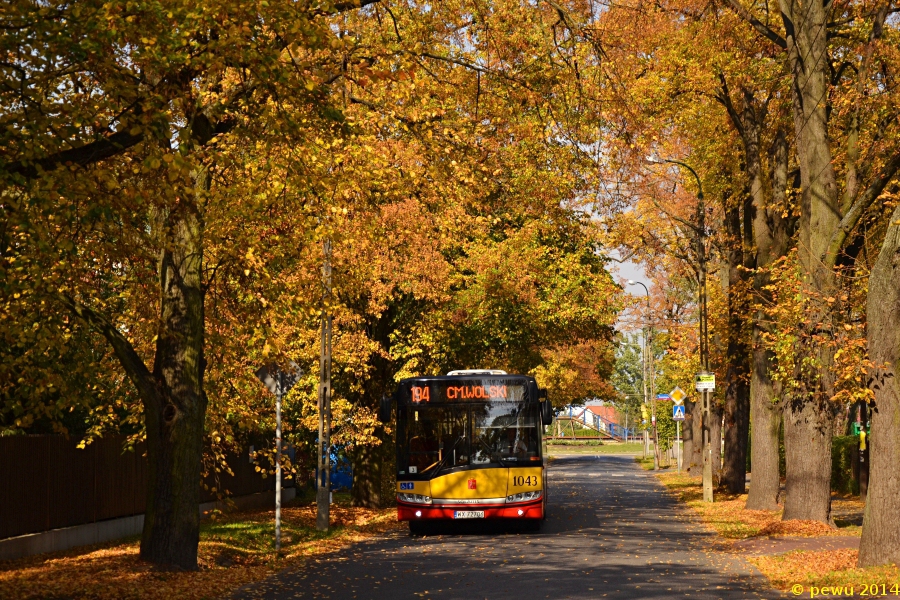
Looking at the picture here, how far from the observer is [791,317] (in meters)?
20.0

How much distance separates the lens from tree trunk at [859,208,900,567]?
1421 centimetres

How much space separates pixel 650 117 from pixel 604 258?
29.7ft

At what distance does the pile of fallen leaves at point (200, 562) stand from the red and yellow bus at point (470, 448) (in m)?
1.76

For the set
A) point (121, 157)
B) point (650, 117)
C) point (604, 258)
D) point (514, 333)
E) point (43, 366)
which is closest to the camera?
point (121, 157)

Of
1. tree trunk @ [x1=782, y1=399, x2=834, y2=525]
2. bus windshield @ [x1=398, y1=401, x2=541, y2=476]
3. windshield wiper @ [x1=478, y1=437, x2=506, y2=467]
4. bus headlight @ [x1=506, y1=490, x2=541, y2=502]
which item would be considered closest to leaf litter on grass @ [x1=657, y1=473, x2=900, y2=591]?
tree trunk @ [x1=782, y1=399, x2=834, y2=525]

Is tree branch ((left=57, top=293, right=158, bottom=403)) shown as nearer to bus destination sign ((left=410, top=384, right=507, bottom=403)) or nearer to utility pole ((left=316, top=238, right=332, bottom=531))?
utility pole ((left=316, top=238, right=332, bottom=531))

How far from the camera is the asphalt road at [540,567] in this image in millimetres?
13648

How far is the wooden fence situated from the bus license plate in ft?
23.0

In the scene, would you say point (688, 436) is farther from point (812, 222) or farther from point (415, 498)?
point (812, 222)

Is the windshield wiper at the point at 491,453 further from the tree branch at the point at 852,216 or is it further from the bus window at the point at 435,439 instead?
the tree branch at the point at 852,216

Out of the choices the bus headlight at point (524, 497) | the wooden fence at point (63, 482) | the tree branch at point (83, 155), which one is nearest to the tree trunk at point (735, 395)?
the bus headlight at point (524, 497)

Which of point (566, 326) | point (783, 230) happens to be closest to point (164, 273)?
point (783, 230)

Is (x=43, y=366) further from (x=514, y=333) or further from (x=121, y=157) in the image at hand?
(x=514, y=333)

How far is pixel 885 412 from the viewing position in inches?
567
